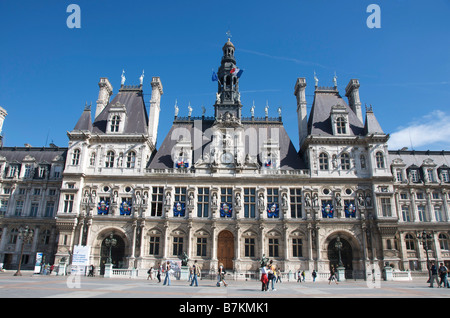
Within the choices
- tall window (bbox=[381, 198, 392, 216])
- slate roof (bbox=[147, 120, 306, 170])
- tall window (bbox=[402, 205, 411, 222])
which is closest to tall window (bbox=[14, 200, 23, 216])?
slate roof (bbox=[147, 120, 306, 170])

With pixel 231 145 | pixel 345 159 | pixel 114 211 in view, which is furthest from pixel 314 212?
pixel 114 211

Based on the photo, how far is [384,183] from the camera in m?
37.5

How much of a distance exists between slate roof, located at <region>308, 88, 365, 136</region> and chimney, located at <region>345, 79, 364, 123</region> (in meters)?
1.12

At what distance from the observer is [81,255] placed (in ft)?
110

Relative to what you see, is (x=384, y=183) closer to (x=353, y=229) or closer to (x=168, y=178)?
(x=353, y=229)

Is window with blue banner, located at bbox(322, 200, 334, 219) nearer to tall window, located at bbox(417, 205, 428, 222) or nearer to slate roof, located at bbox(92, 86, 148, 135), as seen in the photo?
tall window, located at bbox(417, 205, 428, 222)

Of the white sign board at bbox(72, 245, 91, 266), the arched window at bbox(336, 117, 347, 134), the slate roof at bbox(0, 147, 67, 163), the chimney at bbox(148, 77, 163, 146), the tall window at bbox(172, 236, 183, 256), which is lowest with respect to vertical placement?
the white sign board at bbox(72, 245, 91, 266)

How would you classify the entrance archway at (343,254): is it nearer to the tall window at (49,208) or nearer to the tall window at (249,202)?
the tall window at (249,202)

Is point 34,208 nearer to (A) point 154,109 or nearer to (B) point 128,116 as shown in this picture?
(B) point 128,116

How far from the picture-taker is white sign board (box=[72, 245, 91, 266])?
110ft

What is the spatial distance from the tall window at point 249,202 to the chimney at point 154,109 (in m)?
14.9

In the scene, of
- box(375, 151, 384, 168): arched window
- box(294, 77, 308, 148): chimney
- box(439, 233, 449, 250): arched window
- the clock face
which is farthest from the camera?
box(294, 77, 308, 148): chimney

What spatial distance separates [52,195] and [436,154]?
53424 mm

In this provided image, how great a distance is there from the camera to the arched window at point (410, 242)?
4081cm
